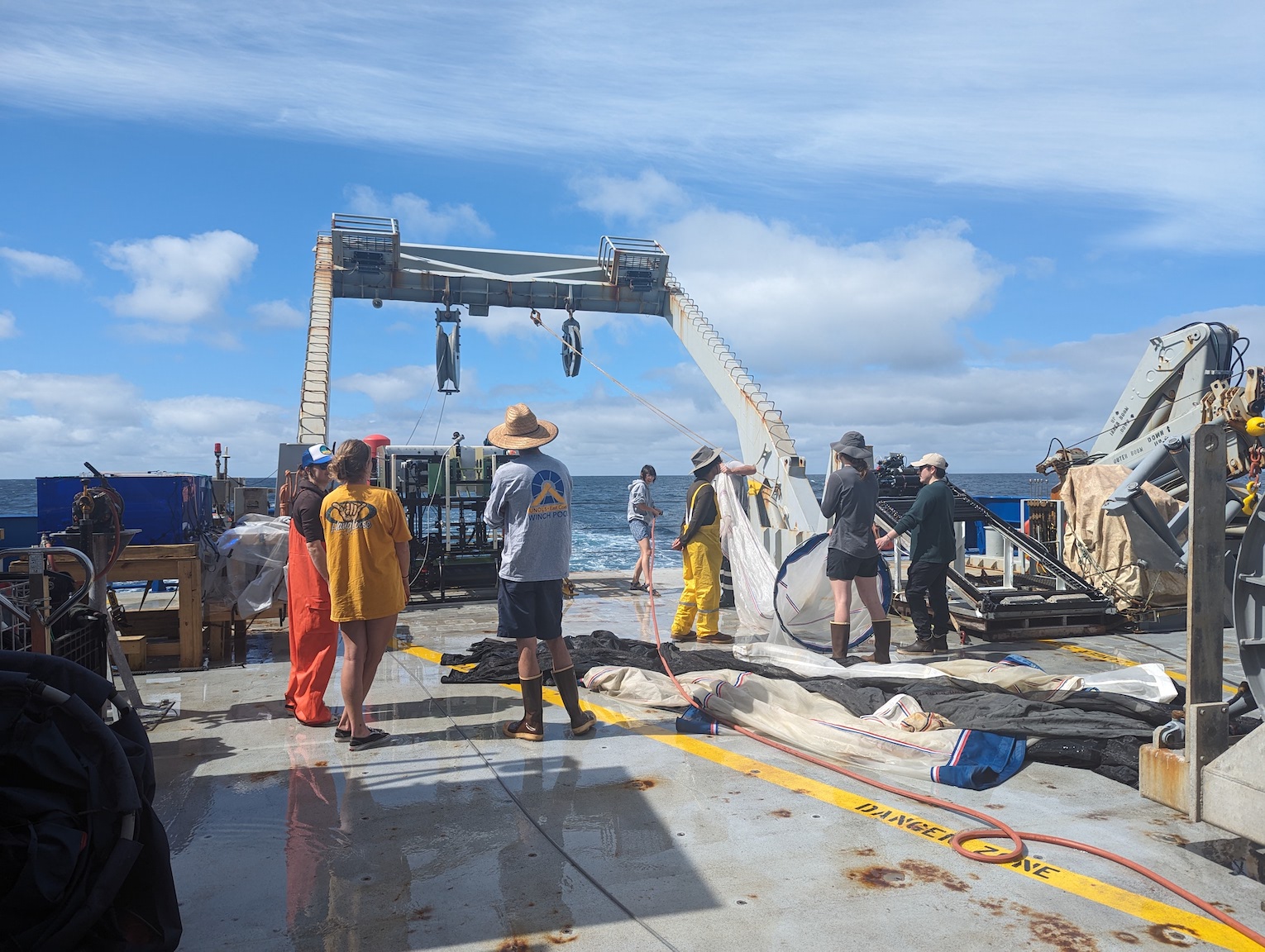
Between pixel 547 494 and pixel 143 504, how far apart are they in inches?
163

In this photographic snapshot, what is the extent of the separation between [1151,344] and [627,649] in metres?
9.43

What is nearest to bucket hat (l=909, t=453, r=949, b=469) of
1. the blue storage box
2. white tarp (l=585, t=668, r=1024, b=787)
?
white tarp (l=585, t=668, r=1024, b=787)

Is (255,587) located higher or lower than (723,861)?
higher

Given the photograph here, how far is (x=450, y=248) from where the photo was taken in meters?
16.3

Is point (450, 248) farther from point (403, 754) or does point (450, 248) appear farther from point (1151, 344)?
point (403, 754)

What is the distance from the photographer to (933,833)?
3660 millimetres

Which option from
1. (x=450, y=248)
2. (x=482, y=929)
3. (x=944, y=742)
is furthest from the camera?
(x=450, y=248)

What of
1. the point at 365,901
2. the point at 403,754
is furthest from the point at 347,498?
the point at 365,901

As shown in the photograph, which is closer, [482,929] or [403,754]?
[482,929]

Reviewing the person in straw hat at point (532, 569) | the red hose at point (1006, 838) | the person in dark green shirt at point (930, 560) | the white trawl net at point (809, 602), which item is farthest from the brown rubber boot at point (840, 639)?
the person in straw hat at point (532, 569)

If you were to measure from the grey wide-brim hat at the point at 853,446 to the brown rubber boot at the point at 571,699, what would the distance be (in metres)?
3.18

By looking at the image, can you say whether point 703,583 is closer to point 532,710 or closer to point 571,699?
point 571,699

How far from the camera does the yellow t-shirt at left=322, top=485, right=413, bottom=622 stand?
16.3 feet

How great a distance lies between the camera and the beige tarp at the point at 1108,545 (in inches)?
356
